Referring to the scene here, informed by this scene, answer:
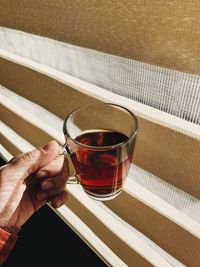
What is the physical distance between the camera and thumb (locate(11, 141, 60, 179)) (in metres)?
1.12

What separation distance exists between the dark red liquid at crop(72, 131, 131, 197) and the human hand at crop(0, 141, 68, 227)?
13 cm

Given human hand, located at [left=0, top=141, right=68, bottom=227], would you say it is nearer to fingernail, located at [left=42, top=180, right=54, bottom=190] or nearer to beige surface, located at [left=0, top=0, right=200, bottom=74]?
fingernail, located at [left=42, top=180, right=54, bottom=190]

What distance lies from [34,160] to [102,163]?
33 cm

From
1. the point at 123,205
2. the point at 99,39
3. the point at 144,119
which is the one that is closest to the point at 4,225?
the point at 123,205

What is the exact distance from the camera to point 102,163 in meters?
0.94

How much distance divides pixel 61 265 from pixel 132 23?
152 centimetres

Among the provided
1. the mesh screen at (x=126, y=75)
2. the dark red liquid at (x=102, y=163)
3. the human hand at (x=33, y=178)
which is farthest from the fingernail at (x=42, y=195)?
the mesh screen at (x=126, y=75)

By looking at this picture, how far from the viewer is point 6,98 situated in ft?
6.81

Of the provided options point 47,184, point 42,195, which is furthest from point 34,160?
point 42,195

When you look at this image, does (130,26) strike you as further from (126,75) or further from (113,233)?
(113,233)

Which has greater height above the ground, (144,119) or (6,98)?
(144,119)

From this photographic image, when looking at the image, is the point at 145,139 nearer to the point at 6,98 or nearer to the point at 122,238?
the point at 122,238

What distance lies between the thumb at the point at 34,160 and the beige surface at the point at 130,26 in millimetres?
378

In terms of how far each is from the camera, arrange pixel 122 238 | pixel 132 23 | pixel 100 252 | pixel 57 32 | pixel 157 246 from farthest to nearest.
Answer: pixel 100 252, pixel 122 238, pixel 157 246, pixel 57 32, pixel 132 23
